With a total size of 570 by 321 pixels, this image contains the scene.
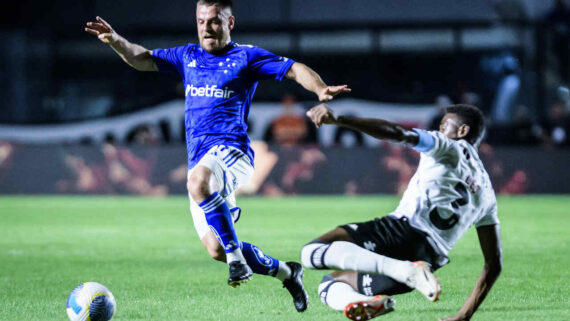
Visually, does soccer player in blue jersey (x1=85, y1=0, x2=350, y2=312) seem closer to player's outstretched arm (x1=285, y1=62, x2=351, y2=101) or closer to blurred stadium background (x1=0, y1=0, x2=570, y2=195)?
player's outstretched arm (x1=285, y1=62, x2=351, y2=101)

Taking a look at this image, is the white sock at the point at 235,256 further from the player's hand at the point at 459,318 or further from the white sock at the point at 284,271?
the player's hand at the point at 459,318

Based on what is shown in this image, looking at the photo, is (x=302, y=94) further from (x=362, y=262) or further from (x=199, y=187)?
(x=362, y=262)

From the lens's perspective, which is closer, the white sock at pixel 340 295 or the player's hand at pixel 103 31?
the white sock at pixel 340 295

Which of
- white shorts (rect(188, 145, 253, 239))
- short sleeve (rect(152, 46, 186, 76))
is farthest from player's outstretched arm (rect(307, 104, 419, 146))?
short sleeve (rect(152, 46, 186, 76))

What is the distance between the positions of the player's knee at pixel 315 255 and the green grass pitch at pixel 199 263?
2.73ft

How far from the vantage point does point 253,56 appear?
6465mm

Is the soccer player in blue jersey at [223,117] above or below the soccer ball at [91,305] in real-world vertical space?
above

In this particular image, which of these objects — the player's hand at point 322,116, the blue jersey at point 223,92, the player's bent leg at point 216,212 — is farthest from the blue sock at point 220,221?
the player's hand at point 322,116

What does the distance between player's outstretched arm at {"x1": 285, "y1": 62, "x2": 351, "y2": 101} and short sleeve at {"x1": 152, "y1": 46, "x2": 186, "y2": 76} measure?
0.92m

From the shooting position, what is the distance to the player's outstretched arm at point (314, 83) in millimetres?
5367

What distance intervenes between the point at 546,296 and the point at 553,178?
13181mm

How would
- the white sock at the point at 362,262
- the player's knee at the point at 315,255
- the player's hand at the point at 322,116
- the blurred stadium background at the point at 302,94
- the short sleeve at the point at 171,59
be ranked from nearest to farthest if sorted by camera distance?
the player's hand at the point at 322,116
the white sock at the point at 362,262
the player's knee at the point at 315,255
the short sleeve at the point at 171,59
the blurred stadium background at the point at 302,94

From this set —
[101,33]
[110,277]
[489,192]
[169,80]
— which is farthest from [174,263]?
[169,80]

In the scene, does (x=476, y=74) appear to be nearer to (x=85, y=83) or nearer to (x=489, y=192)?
(x=85, y=83)
